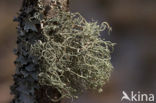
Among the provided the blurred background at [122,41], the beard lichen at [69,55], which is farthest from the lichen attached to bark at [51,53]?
the blurred background at [122,41]

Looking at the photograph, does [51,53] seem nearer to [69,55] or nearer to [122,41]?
[69,55]

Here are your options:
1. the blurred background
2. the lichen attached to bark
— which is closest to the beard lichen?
the lichen attached to bark

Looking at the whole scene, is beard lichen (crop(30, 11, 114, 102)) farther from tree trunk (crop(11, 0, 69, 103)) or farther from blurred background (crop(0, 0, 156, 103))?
blurred background (crop(0, 0, 156, 103))

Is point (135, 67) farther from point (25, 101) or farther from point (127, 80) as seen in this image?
point (25, 101)

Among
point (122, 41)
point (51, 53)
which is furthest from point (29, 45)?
point (122, 41)

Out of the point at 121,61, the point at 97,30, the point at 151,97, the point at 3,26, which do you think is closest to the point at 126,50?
the point at 121,61

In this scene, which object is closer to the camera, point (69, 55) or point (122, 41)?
point (69, 55)
